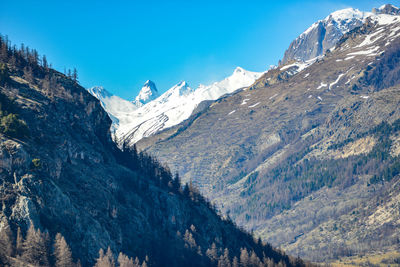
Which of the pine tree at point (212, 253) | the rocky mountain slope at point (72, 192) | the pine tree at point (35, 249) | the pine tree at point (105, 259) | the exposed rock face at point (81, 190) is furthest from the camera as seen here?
the pine tree at point (212, 253)

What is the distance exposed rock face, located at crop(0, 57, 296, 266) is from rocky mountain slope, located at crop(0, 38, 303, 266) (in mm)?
276

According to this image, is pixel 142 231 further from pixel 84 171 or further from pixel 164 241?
pixel 84 171

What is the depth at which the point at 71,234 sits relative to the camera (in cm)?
11481

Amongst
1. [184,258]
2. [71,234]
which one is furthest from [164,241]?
[71,234]

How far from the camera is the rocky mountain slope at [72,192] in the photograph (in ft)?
348

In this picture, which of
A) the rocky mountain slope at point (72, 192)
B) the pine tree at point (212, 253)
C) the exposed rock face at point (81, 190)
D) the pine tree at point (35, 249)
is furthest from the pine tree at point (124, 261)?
the pine tree at point (212, 253)

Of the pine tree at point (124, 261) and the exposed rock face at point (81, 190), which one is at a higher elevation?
the exposed rock face at point (81, 190)

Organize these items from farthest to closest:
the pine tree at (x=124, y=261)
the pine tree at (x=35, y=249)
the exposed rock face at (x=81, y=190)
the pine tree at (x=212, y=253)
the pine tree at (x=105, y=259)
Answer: the pine tree at (x=212, y=253)
the pine tree at (x=124, y=261)
the exposed rock face at (x=81, y=190)
the pine tree at (x=105, y=259)
the pine tree at (x=35, y=249)

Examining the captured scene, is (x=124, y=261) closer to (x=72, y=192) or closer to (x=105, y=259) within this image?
(x=105, y=259)

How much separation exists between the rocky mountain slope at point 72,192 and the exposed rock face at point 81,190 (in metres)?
0.28

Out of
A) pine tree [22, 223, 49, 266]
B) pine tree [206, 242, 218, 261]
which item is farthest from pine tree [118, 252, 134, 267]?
pine tree [206, 242, 218, 261]

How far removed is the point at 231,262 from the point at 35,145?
89660 mm

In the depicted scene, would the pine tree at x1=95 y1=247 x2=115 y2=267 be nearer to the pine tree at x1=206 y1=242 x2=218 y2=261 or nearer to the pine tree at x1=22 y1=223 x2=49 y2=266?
the pine tree at x1=22 y1=223 x2=49 y2=266

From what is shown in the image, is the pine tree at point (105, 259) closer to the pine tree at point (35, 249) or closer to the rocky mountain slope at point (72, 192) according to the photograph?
the rocky mountain slope at point (72, 192)
